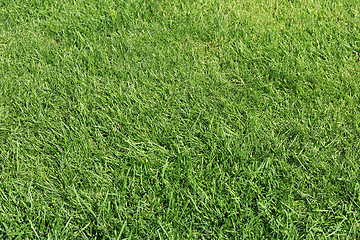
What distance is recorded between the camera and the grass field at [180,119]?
80.7 inches

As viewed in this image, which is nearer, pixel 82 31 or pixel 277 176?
pixel 277 176

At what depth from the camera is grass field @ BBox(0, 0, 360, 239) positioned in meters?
2.05

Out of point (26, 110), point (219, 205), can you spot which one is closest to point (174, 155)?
point (219, 205)

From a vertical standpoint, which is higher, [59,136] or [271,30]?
[271,30]

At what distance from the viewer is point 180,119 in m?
2.58

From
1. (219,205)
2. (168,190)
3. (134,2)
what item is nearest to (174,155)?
(168,190)

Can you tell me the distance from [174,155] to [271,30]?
5.20ft

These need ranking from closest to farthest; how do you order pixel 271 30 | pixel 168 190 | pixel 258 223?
1. pixel 258 223
2. pixel 168 190
3. pixel 271 30

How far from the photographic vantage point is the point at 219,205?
2.09 meters

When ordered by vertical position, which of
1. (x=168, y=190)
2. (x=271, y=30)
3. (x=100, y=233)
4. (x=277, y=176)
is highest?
(x=271, y=30)

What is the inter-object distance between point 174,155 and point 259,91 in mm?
860

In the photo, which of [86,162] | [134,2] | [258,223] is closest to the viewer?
[258,223]

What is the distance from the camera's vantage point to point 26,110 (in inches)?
104

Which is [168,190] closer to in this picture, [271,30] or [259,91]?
[259,91]
